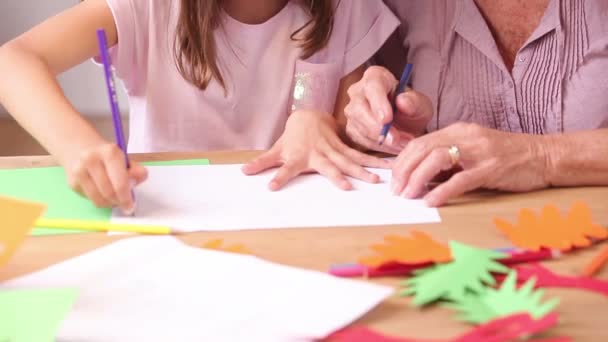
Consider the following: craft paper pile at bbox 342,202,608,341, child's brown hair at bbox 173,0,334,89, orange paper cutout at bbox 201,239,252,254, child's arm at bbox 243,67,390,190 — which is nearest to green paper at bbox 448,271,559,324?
craft paper pile at bbox 342,202,608,341

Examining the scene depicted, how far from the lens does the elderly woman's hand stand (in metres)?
0.91

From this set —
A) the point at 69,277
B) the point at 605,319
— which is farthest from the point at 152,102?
the point at 605,319

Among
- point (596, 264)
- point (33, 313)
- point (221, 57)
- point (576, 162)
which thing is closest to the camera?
point (33, 313)

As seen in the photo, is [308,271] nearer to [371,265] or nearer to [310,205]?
[371,265]

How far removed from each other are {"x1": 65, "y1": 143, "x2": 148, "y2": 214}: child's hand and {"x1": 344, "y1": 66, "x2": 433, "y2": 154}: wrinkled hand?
34 cm

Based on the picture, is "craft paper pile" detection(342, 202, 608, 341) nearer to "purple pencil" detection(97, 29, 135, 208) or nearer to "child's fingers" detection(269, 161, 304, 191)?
"child's fingers" detection(269, 161, 304, 191)

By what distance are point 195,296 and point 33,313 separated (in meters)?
0.14

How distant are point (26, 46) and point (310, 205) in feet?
1.87

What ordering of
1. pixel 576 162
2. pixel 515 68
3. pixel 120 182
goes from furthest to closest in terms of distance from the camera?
pixel 515 68, pixel 576 162, pixel 120 182

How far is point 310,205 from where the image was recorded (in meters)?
0.90

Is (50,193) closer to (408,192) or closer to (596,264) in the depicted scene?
(408,192)

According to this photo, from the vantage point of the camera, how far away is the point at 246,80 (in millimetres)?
1380

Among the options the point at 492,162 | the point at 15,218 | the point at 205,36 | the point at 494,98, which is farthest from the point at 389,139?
the point at 15,218

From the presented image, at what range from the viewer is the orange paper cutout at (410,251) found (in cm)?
71
